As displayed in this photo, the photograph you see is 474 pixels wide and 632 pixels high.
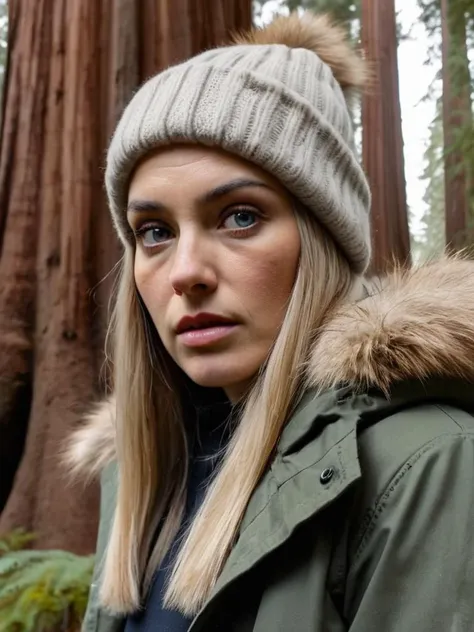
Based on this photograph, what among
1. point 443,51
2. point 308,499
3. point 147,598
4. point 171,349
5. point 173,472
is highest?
point 443,51

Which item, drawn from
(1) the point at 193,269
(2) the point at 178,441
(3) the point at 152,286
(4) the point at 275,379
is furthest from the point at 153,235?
(2) the point at 178,441

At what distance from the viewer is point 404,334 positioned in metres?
1.26

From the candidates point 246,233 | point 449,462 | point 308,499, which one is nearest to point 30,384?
point 246,233

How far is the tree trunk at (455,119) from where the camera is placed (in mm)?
2816

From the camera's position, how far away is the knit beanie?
1534 mm

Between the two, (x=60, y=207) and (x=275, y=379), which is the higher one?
(x=60, y=207)

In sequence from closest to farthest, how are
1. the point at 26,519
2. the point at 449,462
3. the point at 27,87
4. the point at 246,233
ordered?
the point at 449,462
the point at 246,233
the point at 26,519
the point at 27,87

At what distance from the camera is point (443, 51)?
112 inches

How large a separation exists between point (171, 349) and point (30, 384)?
1.49 metres

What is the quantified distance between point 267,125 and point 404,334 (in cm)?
63

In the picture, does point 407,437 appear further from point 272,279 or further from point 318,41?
point 318,41

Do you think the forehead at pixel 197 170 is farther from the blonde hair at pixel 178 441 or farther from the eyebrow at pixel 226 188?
the blonde hair at pixel 178 441

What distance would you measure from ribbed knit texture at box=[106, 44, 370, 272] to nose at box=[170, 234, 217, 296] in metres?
0.24

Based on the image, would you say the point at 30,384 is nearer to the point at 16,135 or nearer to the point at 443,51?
the point at 16,135
